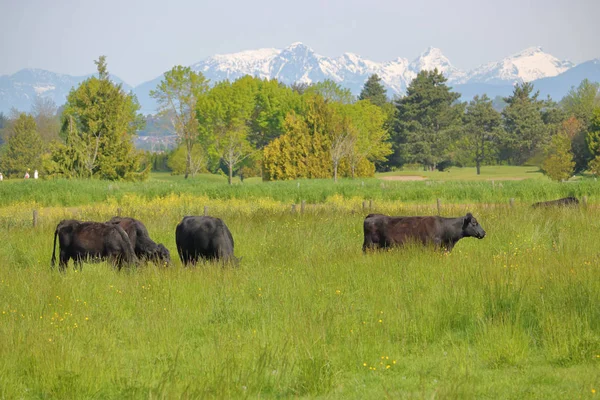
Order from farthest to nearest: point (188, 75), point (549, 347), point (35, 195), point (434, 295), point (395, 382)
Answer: point (188, 75) → point (35, 195) → point (434, 295) → point (549, 347) → point (395, 382)

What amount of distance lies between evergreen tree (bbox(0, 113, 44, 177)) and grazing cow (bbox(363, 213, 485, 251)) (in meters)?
84.8

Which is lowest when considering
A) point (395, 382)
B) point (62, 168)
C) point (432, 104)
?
point (395, 382)

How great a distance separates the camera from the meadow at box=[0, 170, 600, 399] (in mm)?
7527

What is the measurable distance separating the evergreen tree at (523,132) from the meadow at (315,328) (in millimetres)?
95259

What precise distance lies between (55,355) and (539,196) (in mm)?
31346

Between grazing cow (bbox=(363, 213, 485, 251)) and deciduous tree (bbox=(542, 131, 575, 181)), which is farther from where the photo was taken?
deciduous tree (bbox=(542, 131, 575, 181))

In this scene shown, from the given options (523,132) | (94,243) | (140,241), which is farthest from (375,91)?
(94,243)

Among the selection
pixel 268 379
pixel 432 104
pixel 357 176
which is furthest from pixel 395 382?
pixel 432 104

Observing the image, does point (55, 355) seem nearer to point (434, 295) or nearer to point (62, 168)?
point (434, 295)

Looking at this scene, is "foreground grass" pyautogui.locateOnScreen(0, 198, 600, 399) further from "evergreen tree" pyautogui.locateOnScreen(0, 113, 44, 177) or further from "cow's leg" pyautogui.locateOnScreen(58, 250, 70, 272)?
"evergreen tree" pyautogui.locateOnScreen(0, 113, 44, 177)

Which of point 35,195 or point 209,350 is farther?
point 35,195

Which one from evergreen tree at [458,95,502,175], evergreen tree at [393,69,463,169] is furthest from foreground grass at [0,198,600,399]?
evergreen tree at [458,95,502,175]

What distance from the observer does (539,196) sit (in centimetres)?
3497

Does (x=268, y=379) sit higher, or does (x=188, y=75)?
(x=188, y=75)
